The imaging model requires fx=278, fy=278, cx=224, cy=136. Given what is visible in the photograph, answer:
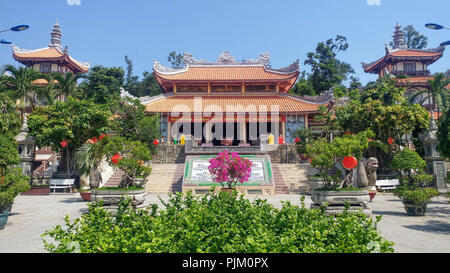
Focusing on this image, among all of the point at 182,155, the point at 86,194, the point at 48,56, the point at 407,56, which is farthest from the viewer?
the point at 48,56


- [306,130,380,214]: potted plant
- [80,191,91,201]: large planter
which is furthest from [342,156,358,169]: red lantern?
[80,191,91,201]: large planter

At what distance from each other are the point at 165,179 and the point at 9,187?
9323 millimetres

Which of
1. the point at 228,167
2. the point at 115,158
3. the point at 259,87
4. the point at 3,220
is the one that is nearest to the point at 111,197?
the point at 115,158

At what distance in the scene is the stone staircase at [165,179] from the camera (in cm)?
1507

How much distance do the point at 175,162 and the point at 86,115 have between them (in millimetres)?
6703

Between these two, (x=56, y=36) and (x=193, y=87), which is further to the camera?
(x=56, y=36)

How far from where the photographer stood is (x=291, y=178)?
Answer: 16.1 m

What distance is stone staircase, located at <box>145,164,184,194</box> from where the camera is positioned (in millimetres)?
15070

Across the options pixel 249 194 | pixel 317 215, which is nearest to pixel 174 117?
pixel 249 194

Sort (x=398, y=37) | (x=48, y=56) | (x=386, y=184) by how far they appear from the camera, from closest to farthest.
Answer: (x=386, y=184) → (x=48, y=56) → (x=398, y=37)

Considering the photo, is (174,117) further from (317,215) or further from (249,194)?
(317,215)

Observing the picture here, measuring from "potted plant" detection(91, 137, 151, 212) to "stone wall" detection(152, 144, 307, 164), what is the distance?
10.3 meters

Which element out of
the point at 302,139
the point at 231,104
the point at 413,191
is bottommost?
the point at 413,191

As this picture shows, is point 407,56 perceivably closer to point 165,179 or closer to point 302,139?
point 302,139
